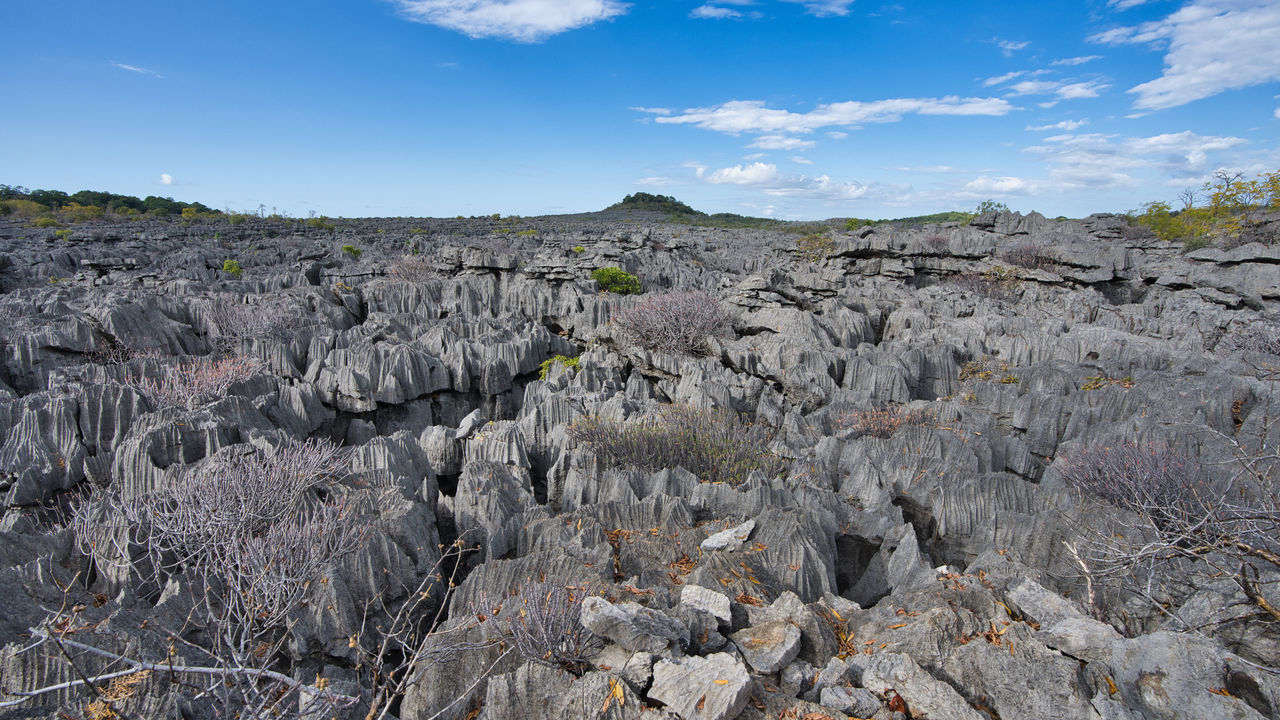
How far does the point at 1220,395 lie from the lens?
8.12 m

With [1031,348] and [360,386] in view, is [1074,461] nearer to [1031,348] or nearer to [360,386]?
[1031,348]

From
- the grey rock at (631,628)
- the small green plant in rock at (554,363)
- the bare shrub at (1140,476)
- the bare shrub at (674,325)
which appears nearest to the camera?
the grey rock at (631,628)

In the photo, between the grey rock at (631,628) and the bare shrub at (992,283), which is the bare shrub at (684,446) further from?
the bare shrub at (992,283)

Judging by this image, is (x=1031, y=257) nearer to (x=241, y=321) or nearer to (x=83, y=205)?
(x=241, y=321)

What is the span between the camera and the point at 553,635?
357 centimetres

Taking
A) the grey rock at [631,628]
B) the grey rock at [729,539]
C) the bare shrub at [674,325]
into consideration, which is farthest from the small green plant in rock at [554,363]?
the grey rock at [631,628]

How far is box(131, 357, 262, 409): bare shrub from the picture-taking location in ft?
32.3

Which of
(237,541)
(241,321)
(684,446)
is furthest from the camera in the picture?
(241,321)

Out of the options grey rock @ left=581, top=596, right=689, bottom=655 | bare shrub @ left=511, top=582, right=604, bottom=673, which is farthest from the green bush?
grey rock @ left=581, top=596, right=689, bottom=655

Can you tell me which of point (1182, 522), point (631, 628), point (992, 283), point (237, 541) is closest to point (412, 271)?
point (237, 541)

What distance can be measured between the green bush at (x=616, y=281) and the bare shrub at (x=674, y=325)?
7.15 m

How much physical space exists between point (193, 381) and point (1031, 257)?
29.1 meters

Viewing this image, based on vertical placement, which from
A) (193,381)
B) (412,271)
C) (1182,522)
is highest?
(412,271)

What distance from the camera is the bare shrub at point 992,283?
893 inches
